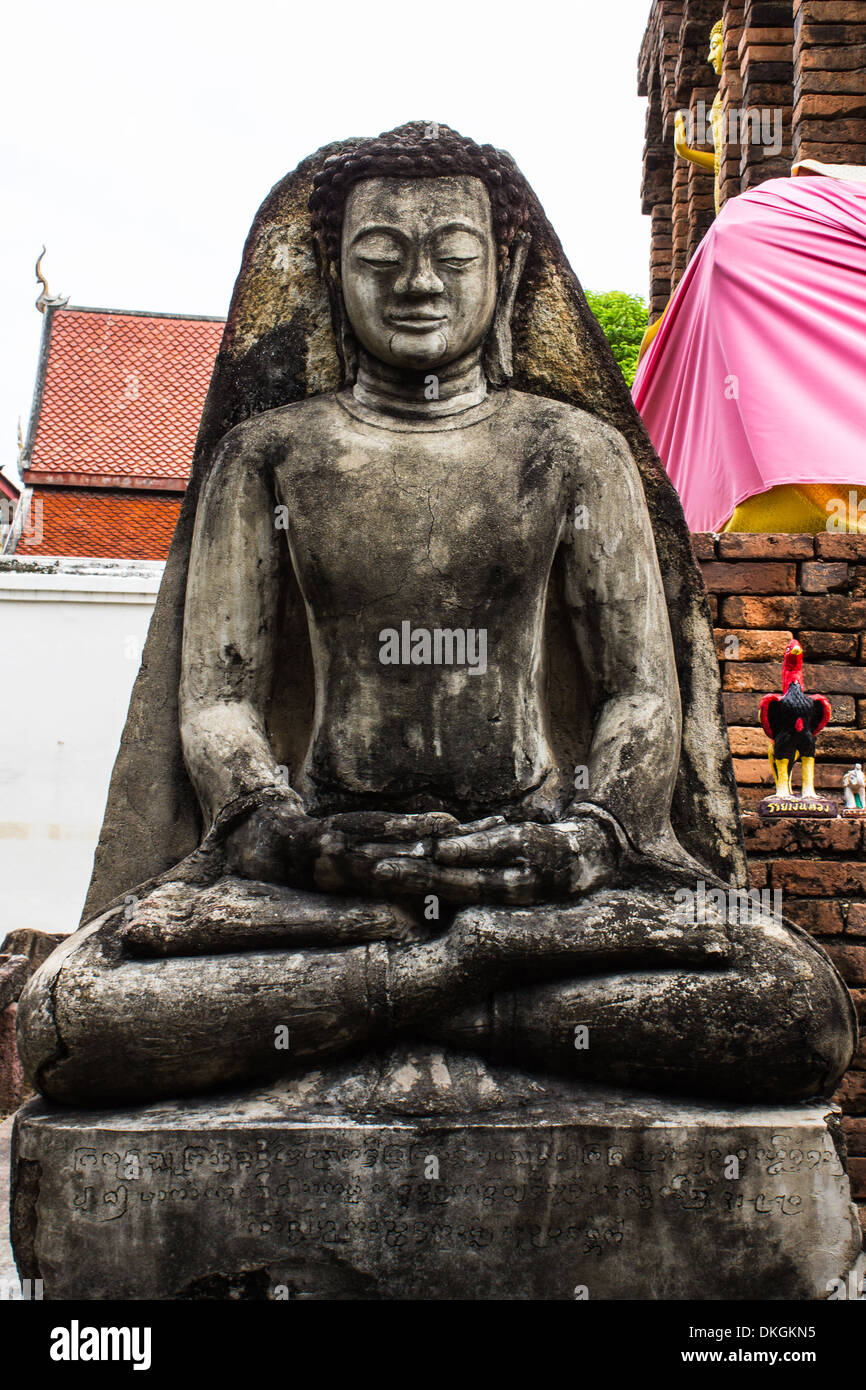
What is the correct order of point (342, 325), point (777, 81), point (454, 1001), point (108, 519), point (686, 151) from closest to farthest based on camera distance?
point (454, 1001), point (342, 325), point (777, 81), point (686, 151), point (108, 519)

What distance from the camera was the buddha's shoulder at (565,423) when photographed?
286 cm

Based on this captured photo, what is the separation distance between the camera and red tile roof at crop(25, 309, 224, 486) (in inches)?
720

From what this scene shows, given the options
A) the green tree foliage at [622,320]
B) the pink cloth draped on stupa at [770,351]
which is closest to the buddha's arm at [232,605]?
the pink cloth draped on stupa at [770,351]

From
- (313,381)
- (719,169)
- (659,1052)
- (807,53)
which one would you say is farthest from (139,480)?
(659,1052)

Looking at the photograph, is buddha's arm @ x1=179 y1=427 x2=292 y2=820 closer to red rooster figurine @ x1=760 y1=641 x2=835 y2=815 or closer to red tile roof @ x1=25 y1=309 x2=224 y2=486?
red rooster figurine @ x1=760 y1=641 x2=835 y2=815

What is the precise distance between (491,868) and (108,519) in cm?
1670

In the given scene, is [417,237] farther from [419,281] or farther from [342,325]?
[342,325]

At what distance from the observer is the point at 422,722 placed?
275 centimetres

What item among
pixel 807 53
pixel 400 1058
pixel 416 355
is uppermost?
pixel 807 53

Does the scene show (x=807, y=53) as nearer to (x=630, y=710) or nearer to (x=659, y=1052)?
(x=630, y=710)

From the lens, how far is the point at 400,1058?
2.37 m

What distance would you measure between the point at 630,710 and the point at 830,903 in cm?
142

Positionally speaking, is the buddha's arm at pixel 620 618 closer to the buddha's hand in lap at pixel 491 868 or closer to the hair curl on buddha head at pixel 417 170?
the buddha's hand in lap at pixel 491 868

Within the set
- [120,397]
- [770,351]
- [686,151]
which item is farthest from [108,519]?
[770,351]
